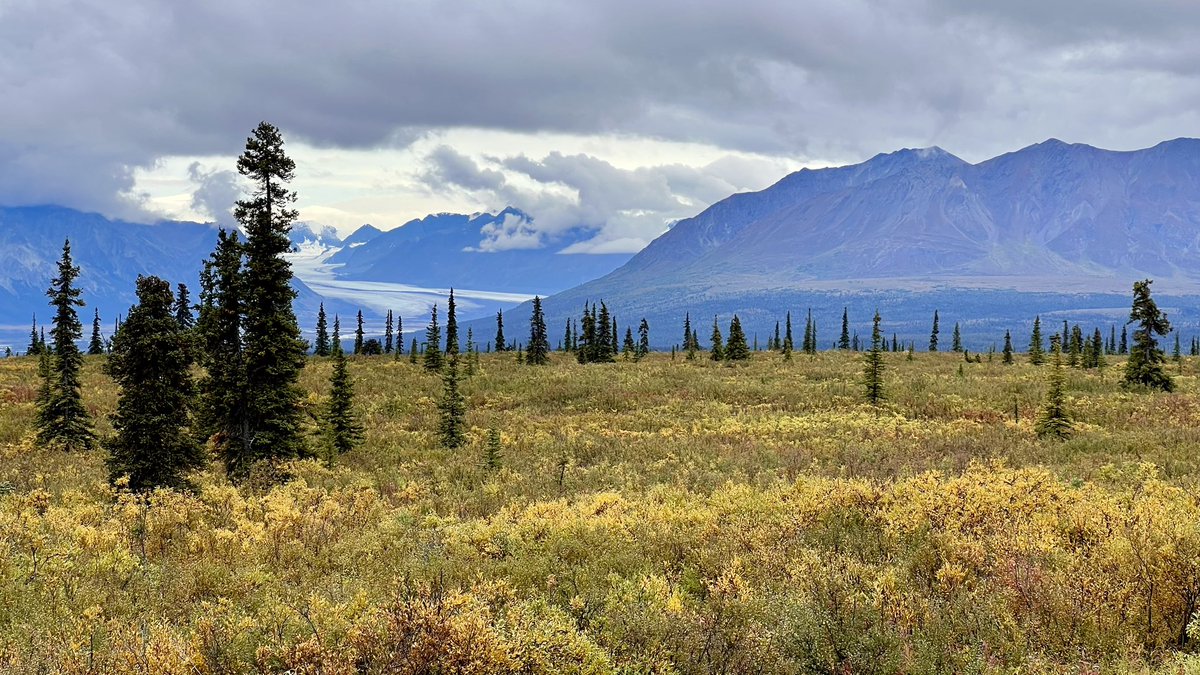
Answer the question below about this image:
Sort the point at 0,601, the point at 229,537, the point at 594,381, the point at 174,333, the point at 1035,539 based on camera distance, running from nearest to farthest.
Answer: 1. the point at 0,601
2. the point at 1035,539
3. the point at 229,537
4. the point at 174,333
5. the point at 594,381

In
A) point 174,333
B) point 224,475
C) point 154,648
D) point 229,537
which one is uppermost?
point 174,333

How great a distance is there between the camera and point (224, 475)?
67.5 ft

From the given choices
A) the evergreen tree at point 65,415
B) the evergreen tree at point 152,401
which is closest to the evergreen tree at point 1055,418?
the evergreen tree at point 152,401

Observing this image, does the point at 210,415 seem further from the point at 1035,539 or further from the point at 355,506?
the point at 1035,539

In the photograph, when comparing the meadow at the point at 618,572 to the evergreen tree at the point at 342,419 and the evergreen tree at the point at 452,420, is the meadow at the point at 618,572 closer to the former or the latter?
the evergreen tree at the point at 342,419

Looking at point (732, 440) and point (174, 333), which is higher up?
point (174, 333)

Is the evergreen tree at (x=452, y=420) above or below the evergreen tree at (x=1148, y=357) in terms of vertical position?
below

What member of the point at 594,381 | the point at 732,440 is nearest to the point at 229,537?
the point at 732,440

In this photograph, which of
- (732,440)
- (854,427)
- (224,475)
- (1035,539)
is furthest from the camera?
(854,427)

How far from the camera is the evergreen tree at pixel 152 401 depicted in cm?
1589

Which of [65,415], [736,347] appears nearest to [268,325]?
[65,415]

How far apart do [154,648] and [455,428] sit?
20.7 meters

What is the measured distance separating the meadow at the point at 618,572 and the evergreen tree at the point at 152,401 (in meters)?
0.93

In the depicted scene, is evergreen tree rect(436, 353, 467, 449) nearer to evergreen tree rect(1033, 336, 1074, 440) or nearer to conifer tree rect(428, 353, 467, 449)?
conifer tree rect(428, 353, 467, 449)
